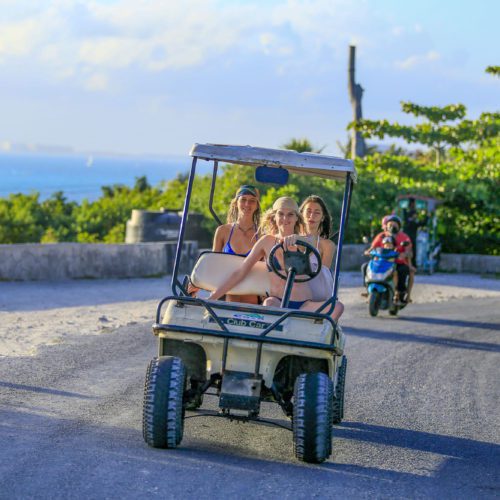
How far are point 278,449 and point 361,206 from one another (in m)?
20.4

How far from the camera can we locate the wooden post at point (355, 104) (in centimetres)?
3706

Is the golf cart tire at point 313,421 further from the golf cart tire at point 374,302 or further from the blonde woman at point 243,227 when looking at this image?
the golf cart tire at point 374,302

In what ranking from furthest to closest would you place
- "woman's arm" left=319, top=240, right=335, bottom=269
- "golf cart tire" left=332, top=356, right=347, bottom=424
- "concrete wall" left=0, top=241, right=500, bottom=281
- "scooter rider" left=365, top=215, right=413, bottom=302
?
"concrete wall" left=0, top=241, right=500, bottom=281 → "scooter rider" left=365, top=215, right=413, bottom=302 → "woman's arm" left=319, top=240, right=335, bottom=269 → "golf cart tire" left=332, top=356, right=347, bottom=424

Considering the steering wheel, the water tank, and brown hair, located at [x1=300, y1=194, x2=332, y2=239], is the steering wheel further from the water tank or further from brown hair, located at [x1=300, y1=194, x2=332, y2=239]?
the water tank

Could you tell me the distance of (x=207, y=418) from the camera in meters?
8.55

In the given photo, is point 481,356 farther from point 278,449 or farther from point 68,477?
point 68,477

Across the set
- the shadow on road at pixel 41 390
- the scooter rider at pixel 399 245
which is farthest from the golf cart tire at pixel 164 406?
the scooter rider at pixel 399 245

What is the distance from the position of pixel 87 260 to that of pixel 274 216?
12.4 meters

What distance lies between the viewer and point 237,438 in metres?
7.87

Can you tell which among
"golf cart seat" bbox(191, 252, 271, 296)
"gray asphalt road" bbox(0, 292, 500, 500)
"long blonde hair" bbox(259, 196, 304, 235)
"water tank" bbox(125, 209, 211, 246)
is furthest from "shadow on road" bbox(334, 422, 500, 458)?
"water tank" bbox(125, 209, 211, 246)

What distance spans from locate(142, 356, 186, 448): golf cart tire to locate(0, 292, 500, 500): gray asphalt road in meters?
0.10

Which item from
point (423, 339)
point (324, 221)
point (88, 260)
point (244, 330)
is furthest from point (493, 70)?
point (244, 330)

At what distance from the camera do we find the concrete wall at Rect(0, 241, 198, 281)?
1925 centimetres

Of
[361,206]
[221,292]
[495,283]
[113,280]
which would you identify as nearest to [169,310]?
[221,292]
